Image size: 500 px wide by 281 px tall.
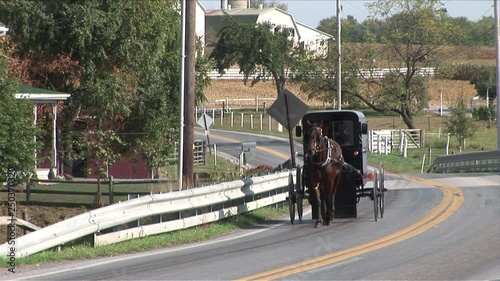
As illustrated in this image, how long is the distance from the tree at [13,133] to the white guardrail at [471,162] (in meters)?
24.2

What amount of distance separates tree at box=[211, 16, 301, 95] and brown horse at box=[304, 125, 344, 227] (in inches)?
2508

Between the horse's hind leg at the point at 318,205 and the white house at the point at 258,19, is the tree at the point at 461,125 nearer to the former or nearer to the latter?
the white house at the point at 258,19

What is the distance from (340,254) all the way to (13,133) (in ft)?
31.8

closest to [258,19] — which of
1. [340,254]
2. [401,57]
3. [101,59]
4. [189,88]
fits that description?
[401,57]

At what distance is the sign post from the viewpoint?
78.0 feet

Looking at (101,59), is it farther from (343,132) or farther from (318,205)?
(318,205)

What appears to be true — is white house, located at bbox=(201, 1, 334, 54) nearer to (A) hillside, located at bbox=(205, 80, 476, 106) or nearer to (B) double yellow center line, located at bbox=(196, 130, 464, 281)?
(A) hillside, located at bbox=(205, 80, 476, 106)

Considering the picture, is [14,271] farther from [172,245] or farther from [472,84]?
[472,84]

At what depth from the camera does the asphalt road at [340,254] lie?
13.2 metres

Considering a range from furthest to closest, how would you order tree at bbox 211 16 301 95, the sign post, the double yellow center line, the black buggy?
tree at bbox 211 16 301 95, the sign post, the black buggy, the double yellow center line

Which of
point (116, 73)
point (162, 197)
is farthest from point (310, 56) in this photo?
point (162, 197)

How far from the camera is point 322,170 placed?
19.1 meters

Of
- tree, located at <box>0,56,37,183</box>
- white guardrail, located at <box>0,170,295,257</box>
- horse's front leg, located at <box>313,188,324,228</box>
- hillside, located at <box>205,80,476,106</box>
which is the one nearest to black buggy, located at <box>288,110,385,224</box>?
horse's front leg, located at <box>313,188,324,228</box>

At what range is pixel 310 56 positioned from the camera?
7669cm
